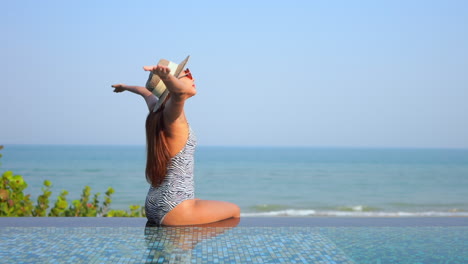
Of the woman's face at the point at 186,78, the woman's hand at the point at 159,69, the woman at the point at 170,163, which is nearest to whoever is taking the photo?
the woman's hand at the point at 159,69

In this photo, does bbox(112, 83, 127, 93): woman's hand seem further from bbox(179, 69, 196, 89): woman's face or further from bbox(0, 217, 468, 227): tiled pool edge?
bbox(0, 217, 468, 227): tiled pool edge

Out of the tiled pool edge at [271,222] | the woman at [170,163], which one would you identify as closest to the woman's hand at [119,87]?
the woman at [170,163]

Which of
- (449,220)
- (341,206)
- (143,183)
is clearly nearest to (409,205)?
(341,206)

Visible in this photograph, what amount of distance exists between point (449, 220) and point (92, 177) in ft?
88.4

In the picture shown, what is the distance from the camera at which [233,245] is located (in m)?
3.68

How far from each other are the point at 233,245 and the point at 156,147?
959 millimetres

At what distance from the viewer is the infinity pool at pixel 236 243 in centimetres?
336

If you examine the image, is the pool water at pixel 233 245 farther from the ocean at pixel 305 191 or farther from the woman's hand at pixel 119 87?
the ocean at pixel 305 191

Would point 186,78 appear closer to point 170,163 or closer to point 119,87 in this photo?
point 170,163

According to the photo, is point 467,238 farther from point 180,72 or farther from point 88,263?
point 88,263

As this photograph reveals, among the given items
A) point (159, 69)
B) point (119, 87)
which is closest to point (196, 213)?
point (119, 87)

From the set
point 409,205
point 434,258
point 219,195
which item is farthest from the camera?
point 219,195

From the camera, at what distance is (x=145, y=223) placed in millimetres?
4551

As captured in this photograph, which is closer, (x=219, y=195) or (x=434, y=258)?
(x=434, y=258)
